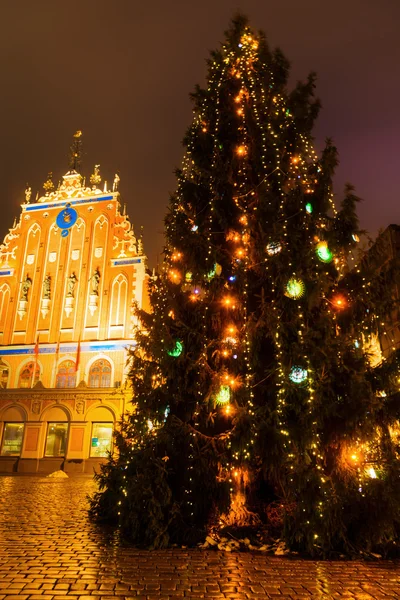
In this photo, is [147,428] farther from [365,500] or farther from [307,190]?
[307,190]

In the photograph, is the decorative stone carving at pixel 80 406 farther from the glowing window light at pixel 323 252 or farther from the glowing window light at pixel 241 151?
the glowing window light at pixel 323 252

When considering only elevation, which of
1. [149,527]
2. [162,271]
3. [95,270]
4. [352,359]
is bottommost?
[149,527]

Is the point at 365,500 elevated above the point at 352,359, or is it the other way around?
the point at 352,359

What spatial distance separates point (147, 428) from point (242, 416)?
5.46 ft

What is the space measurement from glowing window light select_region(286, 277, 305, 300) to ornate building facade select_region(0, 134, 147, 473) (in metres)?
18.1

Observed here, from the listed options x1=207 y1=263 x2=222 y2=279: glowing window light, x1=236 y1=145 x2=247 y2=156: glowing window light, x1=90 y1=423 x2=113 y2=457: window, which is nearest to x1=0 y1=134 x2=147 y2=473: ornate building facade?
x1=90 y1=423 x2=113 y2=457: window

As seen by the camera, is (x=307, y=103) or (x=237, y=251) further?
(x=307, y=103)

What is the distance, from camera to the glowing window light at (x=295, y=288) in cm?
667

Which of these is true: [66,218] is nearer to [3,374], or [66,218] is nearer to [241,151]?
[3,374]

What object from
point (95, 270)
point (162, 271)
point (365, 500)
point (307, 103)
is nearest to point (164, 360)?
point (162, 271)

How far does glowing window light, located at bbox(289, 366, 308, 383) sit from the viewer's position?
6.25m

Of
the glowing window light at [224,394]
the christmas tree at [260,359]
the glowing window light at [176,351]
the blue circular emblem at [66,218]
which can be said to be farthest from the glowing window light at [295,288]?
the blue circular emblem at [66,218]

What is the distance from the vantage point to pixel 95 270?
2664 cm

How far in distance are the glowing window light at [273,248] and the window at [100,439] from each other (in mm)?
18957
